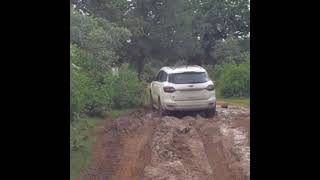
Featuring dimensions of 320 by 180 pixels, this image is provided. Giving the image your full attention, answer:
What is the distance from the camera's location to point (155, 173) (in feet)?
33.4

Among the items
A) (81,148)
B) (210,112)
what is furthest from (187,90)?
(81,148)

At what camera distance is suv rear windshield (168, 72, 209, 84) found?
16.4 m

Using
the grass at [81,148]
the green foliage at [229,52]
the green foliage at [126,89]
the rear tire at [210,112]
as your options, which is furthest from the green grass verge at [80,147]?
the green foliage at [229,52]

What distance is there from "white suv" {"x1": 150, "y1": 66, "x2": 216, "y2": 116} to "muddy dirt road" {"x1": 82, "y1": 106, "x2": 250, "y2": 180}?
1.34 feet

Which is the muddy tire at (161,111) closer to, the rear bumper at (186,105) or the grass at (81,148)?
the rear bumper at (186,105)

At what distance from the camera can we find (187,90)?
53.3ft

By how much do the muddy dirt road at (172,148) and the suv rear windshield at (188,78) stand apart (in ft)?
3.55

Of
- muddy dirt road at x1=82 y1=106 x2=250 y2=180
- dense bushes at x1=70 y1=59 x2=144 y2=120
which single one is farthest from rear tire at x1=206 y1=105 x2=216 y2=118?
dense bushes at x1=70 y1=59 x2=144 y2=120

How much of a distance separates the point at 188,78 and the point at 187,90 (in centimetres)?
42

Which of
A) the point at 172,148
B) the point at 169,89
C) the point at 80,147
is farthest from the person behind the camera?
the point at 169,89

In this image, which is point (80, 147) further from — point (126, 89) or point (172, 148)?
point (126, 89)

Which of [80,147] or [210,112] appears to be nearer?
[80,147]
